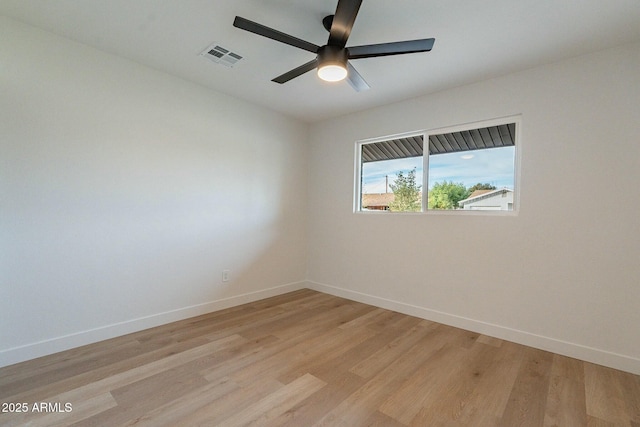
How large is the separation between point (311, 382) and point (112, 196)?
2.27 metres

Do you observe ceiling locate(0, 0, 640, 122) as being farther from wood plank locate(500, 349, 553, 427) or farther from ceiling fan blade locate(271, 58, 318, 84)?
wood plank locate(500, 349, 553, 427)

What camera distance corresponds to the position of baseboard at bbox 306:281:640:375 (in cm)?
212

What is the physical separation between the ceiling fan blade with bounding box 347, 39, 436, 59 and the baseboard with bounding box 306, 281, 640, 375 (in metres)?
2.51

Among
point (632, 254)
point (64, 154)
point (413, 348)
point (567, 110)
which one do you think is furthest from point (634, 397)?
point (64, 154)

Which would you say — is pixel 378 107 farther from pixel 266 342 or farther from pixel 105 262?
pixel 105 262

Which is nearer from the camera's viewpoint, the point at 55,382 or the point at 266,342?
the point at 55,382

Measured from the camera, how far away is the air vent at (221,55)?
234 centimetres

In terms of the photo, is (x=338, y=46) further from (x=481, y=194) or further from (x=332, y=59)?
(x=481, y=194)

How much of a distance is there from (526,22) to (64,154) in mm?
3571

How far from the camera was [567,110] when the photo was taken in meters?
2.34

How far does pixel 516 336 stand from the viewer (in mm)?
2535

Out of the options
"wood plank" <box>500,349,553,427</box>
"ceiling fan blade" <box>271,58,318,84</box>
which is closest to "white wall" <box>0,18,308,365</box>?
"ceiling fan blade" <box>271,58,318,84</box>

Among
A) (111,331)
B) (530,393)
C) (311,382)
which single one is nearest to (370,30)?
(311,382)

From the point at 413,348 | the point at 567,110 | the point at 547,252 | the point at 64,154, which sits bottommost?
the point at 413,348
